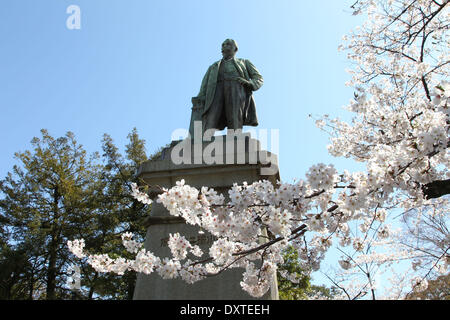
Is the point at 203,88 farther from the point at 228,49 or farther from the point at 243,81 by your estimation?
the point at 228,49

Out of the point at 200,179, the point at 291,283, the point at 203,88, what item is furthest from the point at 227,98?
the point at 291,283

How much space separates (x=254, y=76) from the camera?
21.4 feet

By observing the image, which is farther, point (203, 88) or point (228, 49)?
point (228, 49)

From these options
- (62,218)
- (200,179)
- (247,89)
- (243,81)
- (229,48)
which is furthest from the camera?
(62,218)

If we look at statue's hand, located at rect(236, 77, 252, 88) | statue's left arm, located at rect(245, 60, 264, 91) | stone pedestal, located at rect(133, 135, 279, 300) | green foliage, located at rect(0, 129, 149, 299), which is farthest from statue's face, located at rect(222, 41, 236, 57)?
green foliage, located at rect(0, 129, 149, 299)

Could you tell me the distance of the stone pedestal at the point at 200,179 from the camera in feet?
13.8

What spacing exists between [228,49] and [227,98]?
1.15 m

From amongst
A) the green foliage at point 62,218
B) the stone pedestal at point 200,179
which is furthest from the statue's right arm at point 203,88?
the green foliage at point 62,218

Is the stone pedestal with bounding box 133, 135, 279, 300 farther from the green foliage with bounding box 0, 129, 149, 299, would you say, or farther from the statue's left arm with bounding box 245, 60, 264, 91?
the green foliage with bounding box 0, 129, 149, 299

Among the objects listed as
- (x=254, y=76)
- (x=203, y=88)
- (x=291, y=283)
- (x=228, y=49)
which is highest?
(x=228, y=49)

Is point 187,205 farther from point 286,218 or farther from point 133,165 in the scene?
point 133,165

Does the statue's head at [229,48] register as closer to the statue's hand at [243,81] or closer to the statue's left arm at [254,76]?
the statue's left arm at [254,76]

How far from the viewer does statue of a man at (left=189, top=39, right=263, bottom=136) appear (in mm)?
6031
